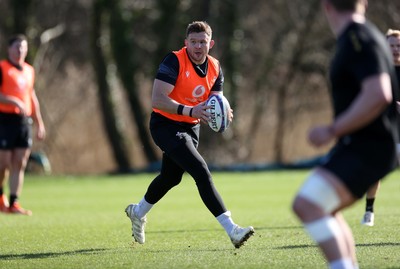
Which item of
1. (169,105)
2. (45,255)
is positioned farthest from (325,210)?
(45,255)

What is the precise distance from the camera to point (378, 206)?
1266 cm

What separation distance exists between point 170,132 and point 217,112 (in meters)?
0.60

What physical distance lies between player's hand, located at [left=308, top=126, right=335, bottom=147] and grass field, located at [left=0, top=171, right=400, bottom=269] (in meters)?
2.00

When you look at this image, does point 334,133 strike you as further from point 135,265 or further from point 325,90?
point 325,90

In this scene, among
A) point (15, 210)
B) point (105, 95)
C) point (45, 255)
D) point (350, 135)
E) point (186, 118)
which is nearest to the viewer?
point (350, 135)

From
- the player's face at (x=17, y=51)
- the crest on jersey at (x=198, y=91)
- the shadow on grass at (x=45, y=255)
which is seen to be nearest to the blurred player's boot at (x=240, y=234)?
the shadow on grass at (x=45, y=255)

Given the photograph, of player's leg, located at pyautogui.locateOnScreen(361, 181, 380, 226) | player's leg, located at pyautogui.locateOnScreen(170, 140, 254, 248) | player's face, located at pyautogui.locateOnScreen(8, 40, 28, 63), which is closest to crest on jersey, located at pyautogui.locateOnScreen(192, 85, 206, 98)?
player's leg, located at pyautogui.locateOnScreen(170, 140, 254, 248)

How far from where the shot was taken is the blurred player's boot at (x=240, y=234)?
24.5ft

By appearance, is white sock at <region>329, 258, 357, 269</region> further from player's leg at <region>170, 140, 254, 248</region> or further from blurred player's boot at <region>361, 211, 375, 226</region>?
blurred player's boot at <region>361, 211, 375, 226</region>

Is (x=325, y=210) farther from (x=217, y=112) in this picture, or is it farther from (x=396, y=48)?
(x=396, y=48)

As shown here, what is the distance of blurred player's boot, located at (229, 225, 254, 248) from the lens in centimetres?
746

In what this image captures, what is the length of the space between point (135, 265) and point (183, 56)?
214 cm

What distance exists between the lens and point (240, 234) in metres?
7.48

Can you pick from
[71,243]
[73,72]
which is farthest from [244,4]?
[71,243]
